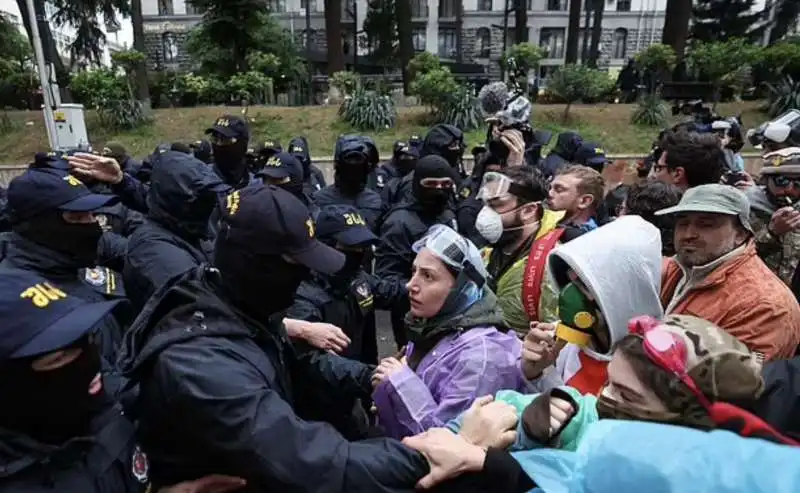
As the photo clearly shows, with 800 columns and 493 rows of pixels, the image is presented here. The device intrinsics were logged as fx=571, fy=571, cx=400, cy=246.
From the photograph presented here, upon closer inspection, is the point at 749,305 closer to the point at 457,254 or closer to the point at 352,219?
the point at 457,254

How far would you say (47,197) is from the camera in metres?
2.95

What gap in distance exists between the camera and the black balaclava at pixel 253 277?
183 centimetres

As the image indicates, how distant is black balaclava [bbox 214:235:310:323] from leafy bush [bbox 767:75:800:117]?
55.4 ft

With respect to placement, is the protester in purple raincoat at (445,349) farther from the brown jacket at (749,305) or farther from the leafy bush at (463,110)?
the leafy bush at (463,110)

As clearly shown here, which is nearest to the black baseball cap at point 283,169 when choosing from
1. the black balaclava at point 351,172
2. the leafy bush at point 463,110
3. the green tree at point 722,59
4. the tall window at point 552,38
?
the black balaclava at point 351,172

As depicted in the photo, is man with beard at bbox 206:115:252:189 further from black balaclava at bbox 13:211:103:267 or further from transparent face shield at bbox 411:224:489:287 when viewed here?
transparent face shield at bbox 411:224:489:287

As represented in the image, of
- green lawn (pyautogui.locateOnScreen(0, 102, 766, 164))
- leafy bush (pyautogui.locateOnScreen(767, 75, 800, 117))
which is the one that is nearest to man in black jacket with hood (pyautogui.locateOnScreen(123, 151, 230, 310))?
green lawn (pyautogui.locateOnScreen(0, 102, 766, 164))

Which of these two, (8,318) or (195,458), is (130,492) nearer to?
(195,458)

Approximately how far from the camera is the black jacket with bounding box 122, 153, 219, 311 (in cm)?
319

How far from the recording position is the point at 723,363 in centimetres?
134

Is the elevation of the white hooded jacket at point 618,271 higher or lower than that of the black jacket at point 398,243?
higher

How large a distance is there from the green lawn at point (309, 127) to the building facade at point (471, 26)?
26247 mm

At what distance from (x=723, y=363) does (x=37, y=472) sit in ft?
5.61

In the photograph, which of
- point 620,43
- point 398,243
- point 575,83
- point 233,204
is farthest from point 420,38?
point 233,204
